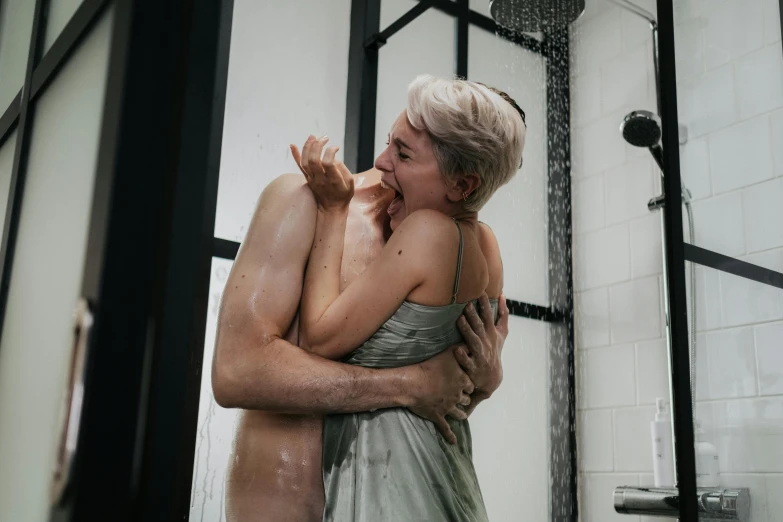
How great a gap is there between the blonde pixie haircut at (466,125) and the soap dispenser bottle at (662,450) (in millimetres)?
1184

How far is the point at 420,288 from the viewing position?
1.08 metres

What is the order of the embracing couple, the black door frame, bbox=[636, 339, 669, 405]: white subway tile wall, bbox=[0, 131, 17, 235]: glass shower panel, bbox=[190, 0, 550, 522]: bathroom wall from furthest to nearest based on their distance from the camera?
bbox=[636, 339, 669, 405]: white subway tile wall → bbox=[190, 0, 550, 522]: bathroom wall → the embracing couple → bbox=[0, 131, 17, 235]: glass shower panel → the black door frame

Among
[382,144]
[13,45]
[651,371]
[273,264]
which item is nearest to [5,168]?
[13,45]

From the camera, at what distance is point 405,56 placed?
2.39 meters

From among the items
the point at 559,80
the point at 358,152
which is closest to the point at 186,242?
the point at 358,152

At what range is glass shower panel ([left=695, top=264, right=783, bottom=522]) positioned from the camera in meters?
0.99

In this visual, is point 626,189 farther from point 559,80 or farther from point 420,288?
point 420,288

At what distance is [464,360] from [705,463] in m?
0.34

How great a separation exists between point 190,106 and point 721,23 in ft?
3.05

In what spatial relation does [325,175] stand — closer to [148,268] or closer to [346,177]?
[346,177]

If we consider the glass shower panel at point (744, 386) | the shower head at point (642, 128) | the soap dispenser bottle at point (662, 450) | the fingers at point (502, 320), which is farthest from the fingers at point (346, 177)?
the soap dispenser bottle at point (662, 450)

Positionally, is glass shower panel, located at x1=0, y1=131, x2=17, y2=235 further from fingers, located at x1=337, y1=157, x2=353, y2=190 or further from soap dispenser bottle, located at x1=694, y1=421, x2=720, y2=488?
soap dispenser bottle, located at x1=694, y1=421, x2=720, y2=488

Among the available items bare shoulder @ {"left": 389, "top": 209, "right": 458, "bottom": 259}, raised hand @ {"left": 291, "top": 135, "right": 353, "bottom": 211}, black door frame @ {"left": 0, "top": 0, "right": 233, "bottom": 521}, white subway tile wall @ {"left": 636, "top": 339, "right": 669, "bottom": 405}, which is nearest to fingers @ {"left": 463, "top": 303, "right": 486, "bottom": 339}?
bare shoulder @ {"left": 389, "top": 209, "right": 458, "bottom": 259}

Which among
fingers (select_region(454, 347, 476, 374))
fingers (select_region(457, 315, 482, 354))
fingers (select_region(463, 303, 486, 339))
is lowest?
fingers (select_region(454, 347, 476, 374))
